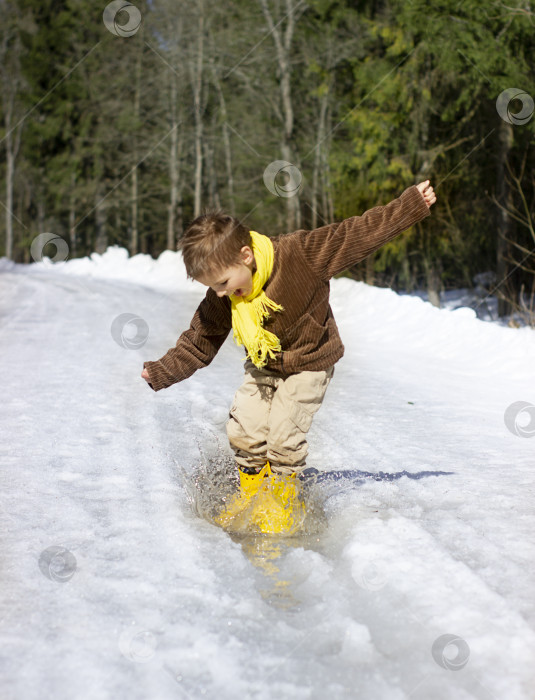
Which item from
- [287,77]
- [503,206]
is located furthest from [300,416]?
[287,77]

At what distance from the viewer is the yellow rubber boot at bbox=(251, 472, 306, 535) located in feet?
8.82

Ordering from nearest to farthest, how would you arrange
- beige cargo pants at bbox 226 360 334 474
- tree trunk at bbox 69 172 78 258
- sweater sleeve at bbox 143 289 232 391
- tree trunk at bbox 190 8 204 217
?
beige cargo pants at bbox 226 360 334 474
sweater sleeve at bbox 143 289 232 391
tree trunk at bbox 190 8 204 217
tree trunk at bbox 69 172 78 258

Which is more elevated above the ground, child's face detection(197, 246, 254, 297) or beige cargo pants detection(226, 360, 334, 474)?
child's face detection(197, 246, 254, 297)

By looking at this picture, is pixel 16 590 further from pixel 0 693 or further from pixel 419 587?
pixel 419 587

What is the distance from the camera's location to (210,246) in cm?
245

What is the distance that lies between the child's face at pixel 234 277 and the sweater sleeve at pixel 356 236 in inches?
11.2

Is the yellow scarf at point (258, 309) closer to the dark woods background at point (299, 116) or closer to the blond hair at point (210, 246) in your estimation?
the blond hair at point (210, 246)

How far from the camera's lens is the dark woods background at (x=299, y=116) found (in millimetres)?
12102

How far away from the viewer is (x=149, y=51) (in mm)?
25016

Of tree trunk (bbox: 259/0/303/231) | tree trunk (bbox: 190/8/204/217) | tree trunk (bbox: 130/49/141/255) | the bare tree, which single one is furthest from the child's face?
the bare tree

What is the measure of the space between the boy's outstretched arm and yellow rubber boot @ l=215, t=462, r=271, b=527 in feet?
2.98

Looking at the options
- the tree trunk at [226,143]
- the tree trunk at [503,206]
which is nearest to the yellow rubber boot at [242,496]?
the tree trunk at [503,206]

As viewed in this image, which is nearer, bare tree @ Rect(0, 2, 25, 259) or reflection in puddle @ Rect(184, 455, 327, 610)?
reflection in puddle @ Rect(184, 455, 327, 610)

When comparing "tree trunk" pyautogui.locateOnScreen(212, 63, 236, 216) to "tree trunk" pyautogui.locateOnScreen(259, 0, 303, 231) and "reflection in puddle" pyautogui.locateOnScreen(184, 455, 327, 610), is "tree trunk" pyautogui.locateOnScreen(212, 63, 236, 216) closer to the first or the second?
"tree trunk" pyautogui.locateOnScreen(259, 0, 303, 231)
